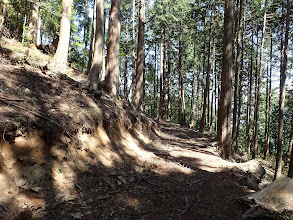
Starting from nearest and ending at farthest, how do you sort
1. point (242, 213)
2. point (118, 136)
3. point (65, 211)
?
point (65, 211), point (242, 213), point (118, 136)

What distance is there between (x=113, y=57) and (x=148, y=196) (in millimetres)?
7475

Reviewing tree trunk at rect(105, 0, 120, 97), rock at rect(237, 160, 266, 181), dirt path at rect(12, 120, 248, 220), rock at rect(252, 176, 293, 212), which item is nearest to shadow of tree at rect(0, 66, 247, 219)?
dirt path at rect(12, 120, 248, 220)

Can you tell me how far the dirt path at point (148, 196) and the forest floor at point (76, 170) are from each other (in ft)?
0.05

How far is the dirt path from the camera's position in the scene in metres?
3.26

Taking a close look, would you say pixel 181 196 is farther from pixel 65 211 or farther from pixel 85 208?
pixel 65 211

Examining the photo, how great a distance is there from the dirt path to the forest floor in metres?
0.02

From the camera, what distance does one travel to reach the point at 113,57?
9625 millimetres

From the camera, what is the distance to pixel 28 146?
3705 millimetres

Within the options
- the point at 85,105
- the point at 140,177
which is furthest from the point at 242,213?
the point at 85,105

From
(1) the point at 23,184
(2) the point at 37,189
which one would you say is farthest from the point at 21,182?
(2) the point at 37,189

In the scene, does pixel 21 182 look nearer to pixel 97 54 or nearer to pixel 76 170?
pixel 76 170

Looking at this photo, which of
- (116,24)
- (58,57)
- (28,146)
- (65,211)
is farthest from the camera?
(116,24)

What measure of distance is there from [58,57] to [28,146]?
19.5 ft

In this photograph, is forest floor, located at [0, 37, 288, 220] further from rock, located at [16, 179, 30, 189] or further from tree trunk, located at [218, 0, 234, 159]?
tree trunk, located at [218, 0, 234, 159]
